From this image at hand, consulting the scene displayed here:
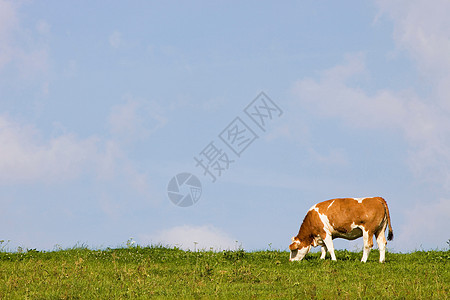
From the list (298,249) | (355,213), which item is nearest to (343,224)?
(355,213)

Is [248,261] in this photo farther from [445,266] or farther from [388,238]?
[445,266]

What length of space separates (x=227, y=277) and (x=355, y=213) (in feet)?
22.6

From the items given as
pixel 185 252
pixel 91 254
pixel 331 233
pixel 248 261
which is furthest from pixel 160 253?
pixel 331 233

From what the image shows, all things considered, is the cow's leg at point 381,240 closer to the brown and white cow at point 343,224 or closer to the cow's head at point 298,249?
the brown and white cow at point 343,224

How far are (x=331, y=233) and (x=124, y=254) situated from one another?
28.2ft

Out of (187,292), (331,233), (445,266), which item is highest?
(331,233)

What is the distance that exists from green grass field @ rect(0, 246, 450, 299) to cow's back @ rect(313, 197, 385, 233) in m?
1.45

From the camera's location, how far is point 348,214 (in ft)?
66.2

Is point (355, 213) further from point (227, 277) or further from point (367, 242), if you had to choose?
point (227, 277)

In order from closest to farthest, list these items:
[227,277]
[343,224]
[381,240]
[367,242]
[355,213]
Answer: [227,277]
[367,242]
[355,213]
[343,224]
[381,240]

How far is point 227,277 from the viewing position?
15.4 metres

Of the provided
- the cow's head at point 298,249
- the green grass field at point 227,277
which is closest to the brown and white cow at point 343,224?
the cow's head at point 298,249

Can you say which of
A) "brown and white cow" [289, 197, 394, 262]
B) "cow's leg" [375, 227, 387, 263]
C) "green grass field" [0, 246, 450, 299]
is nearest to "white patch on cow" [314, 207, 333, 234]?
"brown and white cow" [289, 197, 394, 262]

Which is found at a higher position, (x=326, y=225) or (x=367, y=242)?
(x=326, y=225)
